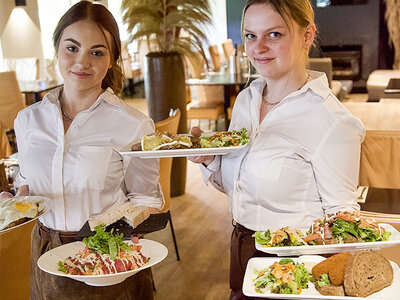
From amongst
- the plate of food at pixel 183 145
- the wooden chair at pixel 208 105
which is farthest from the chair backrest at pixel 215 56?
the plate of food at pixel 183 145

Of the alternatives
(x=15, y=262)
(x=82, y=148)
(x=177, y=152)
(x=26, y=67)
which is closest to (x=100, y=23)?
(x=82, y=148)

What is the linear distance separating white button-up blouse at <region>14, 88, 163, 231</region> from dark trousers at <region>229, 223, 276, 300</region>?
0.29 m

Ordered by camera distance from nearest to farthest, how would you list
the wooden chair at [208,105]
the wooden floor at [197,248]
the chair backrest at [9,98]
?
the wooden floor at [197,248] → the chair backrest at [9,98] → the wooden chair at [208,105]

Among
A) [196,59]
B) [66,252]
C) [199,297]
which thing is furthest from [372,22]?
A: [66,252]

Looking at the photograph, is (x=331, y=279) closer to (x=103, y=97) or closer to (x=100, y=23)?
(x=103, y=97)

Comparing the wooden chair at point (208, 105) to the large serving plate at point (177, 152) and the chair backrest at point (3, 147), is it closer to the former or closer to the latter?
the chair backrest at point (3, 147)

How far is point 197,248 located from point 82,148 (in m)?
2.29

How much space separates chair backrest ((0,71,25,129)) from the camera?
5.96 meters

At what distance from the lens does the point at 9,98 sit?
236 inches

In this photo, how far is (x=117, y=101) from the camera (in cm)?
183

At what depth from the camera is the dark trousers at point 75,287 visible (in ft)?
5.41

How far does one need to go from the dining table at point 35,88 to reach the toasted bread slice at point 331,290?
5.69 metres

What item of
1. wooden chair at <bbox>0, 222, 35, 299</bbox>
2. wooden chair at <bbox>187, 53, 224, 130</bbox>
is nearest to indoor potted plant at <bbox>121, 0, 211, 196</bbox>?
wooden chair at <bbox>187, 53, 224, 130</bbox>

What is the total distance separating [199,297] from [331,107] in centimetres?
194
